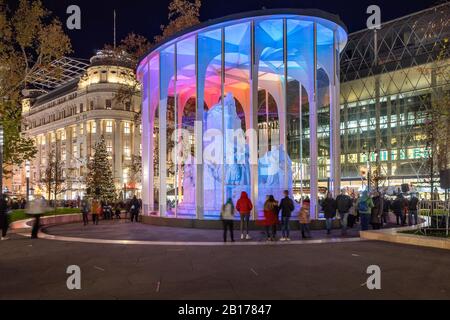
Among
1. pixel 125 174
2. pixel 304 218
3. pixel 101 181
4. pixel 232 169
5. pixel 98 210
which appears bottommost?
pixel 98 210

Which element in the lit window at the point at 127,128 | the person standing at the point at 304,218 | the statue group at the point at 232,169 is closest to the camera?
the person standing at the point at 304,218

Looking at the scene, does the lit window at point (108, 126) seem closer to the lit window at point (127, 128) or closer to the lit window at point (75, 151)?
the lit window at point (127, 128)

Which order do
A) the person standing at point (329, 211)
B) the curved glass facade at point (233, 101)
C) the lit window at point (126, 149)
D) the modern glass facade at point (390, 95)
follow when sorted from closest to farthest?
the person standing at point (329, 211) < the curved glass facade at point (233, 101) < the modern glass facade at point (390, 95) < the lit window at point (126, 149)

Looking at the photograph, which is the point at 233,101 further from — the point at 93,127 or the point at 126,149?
the point at 93,127

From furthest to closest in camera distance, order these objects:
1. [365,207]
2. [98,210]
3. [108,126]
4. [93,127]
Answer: [93,127] < [108,126] < [98,210] < [365,207]

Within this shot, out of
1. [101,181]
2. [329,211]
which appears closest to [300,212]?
[329,211]

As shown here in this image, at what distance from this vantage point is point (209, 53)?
865 inches

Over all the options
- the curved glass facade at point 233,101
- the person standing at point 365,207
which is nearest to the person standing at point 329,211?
the person standing at point 365,207

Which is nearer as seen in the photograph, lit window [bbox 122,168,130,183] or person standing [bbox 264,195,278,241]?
person standing [bbox 264,195,278,241]

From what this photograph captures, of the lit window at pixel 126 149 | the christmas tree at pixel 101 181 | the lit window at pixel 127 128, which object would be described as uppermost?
the lit window at pixel 127 128

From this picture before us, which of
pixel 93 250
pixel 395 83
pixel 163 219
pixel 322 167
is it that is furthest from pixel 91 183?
pixel 395 83

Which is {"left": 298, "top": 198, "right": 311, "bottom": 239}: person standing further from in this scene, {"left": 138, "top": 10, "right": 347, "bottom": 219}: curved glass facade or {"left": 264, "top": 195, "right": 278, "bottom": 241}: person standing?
{"left": 138, "top": 10, "right": 347, "bottom": 219}: curved glass facade

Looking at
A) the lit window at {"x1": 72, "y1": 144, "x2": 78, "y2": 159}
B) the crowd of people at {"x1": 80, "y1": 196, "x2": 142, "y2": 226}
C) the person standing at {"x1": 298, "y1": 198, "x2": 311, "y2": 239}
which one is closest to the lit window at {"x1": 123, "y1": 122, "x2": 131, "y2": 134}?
the lit window at {"x1": 72, "y1": 144, "x2": 78, "y2": 159}

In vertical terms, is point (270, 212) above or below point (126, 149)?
below
